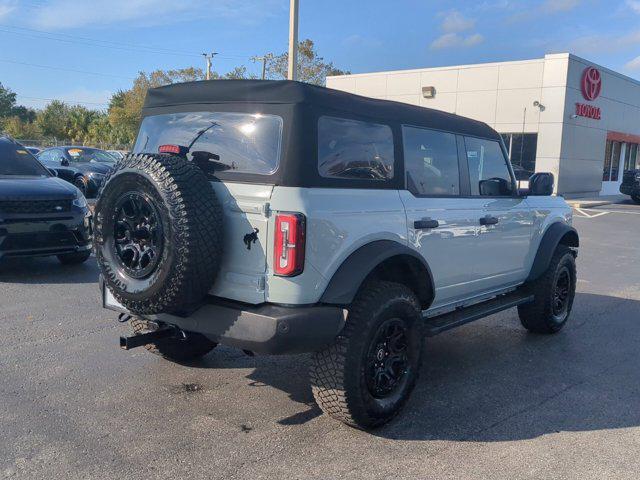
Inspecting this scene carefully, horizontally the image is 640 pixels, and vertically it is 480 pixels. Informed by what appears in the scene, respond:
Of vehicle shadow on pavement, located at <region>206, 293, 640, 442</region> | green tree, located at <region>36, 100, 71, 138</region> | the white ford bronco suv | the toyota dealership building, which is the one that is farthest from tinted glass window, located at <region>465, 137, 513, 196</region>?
green tree, located at <region>36, 100, 71, 138</region>

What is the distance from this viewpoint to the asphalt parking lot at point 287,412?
3.27 meters

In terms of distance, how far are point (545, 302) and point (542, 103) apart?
70.0ft

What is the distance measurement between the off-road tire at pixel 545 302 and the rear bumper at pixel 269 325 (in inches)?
117

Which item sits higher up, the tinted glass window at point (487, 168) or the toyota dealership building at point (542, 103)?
the toyota dealership building at point (542, 103)

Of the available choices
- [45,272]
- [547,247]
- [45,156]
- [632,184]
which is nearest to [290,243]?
[547,247]

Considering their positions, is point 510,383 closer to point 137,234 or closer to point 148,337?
point 148,337

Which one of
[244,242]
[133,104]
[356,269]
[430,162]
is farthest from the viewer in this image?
[133,104]

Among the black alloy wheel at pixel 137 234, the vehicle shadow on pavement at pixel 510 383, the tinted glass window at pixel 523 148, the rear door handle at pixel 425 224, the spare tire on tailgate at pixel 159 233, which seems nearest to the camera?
the spare tire on tailgate at pixel 159 233

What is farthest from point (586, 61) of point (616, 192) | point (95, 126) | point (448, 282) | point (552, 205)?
point (95, 126)

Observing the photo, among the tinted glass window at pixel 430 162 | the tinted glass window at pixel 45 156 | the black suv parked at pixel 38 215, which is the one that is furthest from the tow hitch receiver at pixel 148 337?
the tinted glass window at pixel 45 156

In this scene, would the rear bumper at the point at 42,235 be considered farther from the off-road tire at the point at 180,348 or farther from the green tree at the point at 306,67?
the green tree at the point at 306,67

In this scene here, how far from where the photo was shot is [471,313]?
472cm

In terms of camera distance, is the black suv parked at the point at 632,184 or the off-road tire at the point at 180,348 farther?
the black suv parked at the point at 632,184

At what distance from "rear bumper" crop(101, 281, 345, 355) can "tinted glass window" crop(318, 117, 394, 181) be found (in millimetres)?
829
